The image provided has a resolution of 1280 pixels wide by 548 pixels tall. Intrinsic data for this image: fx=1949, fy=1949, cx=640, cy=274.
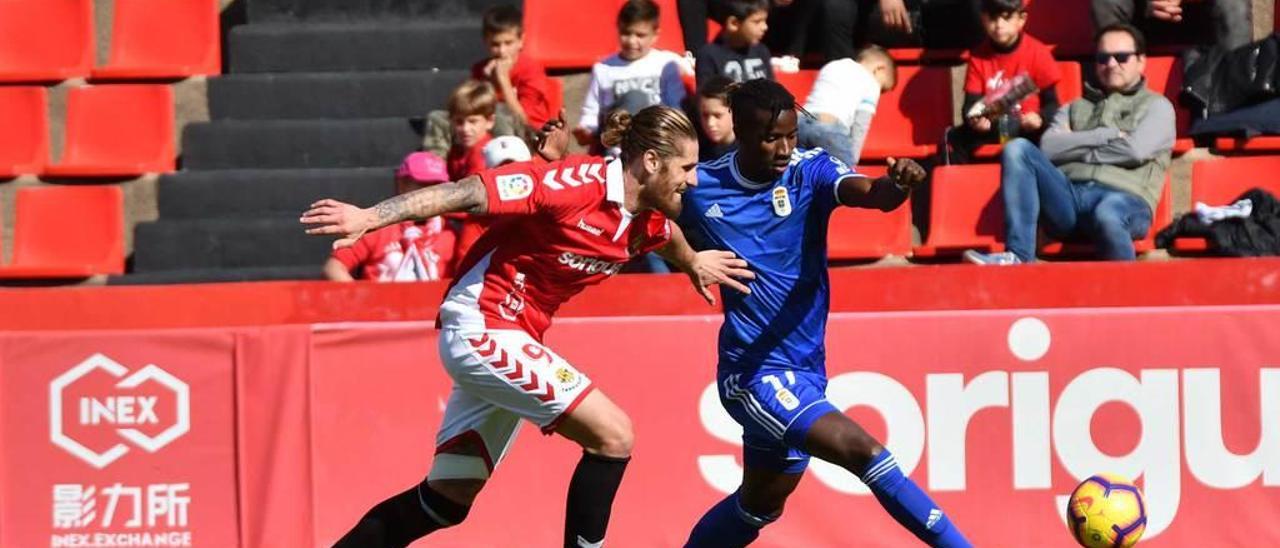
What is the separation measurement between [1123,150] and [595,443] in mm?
4474

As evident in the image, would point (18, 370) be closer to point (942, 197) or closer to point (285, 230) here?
point (285, 230)

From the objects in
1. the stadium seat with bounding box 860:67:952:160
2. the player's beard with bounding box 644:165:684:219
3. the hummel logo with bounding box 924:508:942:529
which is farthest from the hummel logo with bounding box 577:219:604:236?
the stadium seat with bounding box 860:67:952:160

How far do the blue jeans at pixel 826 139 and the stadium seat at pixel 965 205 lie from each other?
Answer: 0.79 meters

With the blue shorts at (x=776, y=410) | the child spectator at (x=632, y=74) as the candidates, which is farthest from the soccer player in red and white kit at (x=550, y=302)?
the child spectator at (x=632, y=74)

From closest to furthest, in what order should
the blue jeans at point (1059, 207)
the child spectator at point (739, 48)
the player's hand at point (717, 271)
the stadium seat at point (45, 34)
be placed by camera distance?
the player's hand at point (717, 271) < the blue jeans at point (1059, 207) < the child spectator at point (739, 48) < the stadium seat at point (45, 34)

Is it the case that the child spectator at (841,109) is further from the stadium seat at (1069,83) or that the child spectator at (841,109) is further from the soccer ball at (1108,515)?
the soccer ball at (1108,515)

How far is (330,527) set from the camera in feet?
29.8

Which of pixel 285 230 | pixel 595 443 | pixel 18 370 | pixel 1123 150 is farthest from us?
pixel 285 230

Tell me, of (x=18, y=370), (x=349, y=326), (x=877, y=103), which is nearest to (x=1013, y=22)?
(x=877, y=103)

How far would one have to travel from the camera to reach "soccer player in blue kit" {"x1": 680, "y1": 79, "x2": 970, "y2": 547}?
717cm

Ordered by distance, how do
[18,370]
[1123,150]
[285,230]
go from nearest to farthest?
[18,370] < [1123,150] < [285,230]

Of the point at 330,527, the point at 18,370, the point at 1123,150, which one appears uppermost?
the point at 1123,150

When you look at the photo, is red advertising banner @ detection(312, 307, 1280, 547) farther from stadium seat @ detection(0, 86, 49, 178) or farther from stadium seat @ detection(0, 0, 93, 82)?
stadium seat @ detection(0, 0, 93, 82)

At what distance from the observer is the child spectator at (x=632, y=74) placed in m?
10.7
